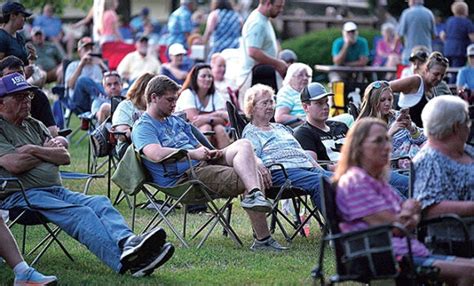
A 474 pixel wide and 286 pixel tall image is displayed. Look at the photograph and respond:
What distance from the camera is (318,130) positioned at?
A: 941 centimetres

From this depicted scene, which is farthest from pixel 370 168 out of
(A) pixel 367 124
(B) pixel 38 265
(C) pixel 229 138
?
(C) pixel 229 138

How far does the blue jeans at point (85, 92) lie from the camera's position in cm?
1456

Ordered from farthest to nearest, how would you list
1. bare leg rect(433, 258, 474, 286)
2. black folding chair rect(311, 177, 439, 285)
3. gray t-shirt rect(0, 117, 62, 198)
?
gray t-shirt rect(0, 117, 62, 198)
bare leg rect(433, 258, 474, 286)
black folding chair rect(311, 177, 439, 285)

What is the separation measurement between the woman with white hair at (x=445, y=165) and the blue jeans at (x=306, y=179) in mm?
2432

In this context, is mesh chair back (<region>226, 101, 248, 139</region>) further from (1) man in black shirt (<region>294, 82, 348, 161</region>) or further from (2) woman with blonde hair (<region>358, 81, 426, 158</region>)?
(2) woman with blonde hair (<region>358, 81, 426, 158</region>)

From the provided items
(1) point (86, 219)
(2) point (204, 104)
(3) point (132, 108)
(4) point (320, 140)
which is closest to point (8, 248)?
(1) point (86, 219)

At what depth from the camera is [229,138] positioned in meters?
12.4

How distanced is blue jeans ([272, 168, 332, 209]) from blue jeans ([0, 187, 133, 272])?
5.44ft

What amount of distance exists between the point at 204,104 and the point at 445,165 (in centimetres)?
621

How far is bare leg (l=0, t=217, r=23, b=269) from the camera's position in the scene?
7039 mm

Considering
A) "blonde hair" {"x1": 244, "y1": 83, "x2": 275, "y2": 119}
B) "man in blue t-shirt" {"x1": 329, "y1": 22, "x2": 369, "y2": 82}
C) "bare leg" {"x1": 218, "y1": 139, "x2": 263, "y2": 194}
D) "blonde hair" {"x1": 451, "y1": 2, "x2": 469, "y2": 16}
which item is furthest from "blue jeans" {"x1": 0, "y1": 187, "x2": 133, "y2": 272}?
"blonde hair" {"x1": 451, "y1": 2, "x2": 469, "y2": 16}

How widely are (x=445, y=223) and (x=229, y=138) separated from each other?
6.33 metres

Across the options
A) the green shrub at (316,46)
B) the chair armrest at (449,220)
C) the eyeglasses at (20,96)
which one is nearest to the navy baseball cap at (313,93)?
the eyeglasses at (20,96)

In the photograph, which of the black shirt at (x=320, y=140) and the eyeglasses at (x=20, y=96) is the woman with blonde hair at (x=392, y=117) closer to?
the black shirt at (x=320, y=140)
